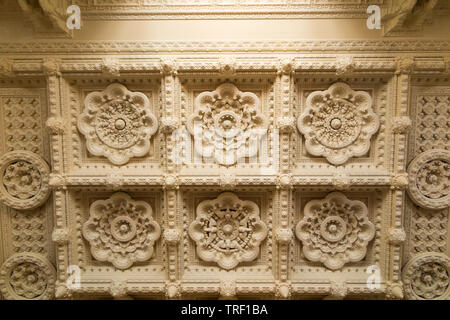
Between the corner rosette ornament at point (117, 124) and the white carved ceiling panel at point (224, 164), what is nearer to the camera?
the white carved ceiling panel at point (224, 164)

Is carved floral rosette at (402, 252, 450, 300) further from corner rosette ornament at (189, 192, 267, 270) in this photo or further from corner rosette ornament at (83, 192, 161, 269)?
corner rosette ornament at (83, 192, 161, 269)

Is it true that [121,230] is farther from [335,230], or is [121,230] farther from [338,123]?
[338,123]

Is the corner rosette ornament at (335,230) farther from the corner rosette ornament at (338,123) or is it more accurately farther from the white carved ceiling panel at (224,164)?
the corner rosette ornament at (338,123)

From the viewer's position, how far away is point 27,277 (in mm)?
3730

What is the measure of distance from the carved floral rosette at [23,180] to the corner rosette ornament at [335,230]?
368cm

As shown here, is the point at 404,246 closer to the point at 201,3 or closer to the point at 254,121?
the point at 254,121

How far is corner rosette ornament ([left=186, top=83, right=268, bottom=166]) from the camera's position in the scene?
347 centimetres

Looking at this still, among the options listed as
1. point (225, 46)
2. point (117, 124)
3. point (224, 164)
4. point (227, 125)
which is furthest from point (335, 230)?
point (117, 124)

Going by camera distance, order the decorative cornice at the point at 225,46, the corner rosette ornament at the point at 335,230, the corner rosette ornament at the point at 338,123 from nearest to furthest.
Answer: the decorative cornice at the point at 225,46 < the corner rosette ornament at the point at 338,123 < the corner rosette ornament at the point at 335,230

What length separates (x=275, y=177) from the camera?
3.42 meters

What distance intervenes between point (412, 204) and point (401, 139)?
1.02 m

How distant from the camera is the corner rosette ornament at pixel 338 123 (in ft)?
11.4

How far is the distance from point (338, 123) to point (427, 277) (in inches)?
102

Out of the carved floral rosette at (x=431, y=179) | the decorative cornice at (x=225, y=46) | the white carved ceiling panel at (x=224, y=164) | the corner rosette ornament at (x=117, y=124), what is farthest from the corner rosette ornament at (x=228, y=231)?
the carved floral rosette at (x=431, y=179)
